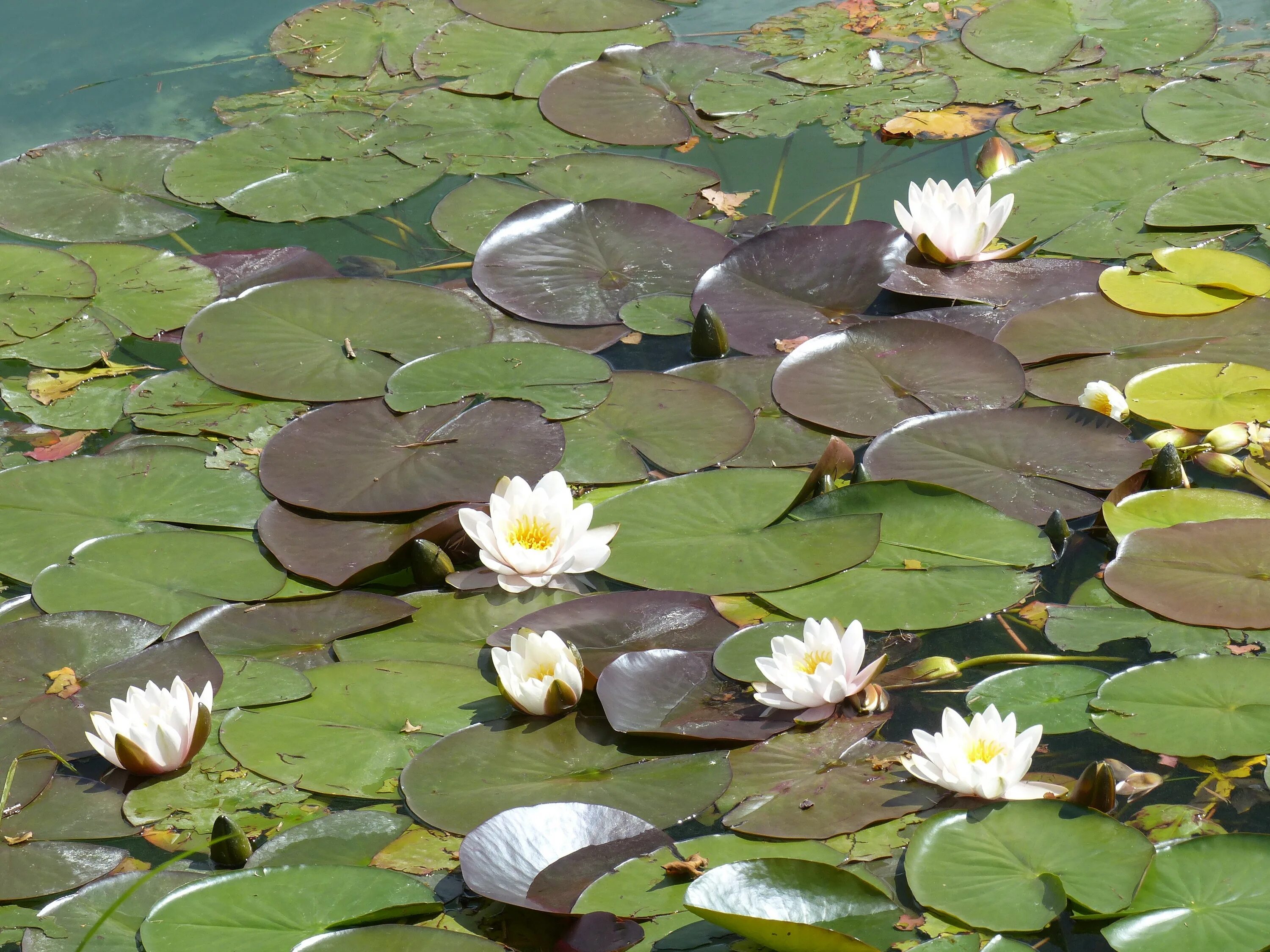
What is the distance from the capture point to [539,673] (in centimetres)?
229

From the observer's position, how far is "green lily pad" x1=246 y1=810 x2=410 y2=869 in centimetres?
203

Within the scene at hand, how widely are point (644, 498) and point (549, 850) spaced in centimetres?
107

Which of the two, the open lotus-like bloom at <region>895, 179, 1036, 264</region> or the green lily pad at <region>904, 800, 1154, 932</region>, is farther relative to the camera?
the open lotus-like bloom at <region>895, 179, 1036, 264</region>

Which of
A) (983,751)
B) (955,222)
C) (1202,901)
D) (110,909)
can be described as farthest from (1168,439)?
(110,909)

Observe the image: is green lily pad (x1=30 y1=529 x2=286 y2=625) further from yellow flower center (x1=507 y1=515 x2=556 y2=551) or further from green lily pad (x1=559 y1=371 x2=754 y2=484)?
green lily pad (x1=559 y1=371 x2=754 y2=484)

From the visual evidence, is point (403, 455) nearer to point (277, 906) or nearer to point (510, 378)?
point (510, 378)

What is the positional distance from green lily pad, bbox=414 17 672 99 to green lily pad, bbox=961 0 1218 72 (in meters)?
1.54

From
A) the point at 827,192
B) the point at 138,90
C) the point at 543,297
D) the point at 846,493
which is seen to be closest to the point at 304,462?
the point at 543,297

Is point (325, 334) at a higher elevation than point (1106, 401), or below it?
higher

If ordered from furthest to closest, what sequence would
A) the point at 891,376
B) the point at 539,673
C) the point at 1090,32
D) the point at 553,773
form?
the point at 1090,32 < the point at 891,376 < the point at 539,673 < the point at 553,773

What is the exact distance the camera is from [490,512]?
2.68m

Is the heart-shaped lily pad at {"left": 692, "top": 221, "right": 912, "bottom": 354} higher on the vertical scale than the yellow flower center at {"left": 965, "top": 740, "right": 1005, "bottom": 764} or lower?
higher

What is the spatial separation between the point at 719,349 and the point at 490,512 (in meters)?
1.03

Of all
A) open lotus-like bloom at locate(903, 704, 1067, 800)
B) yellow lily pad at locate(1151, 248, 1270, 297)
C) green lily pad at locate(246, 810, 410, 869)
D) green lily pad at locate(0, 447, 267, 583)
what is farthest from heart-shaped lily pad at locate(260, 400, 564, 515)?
yellow lily pad at locate(1151, 248, 1270, 297)
